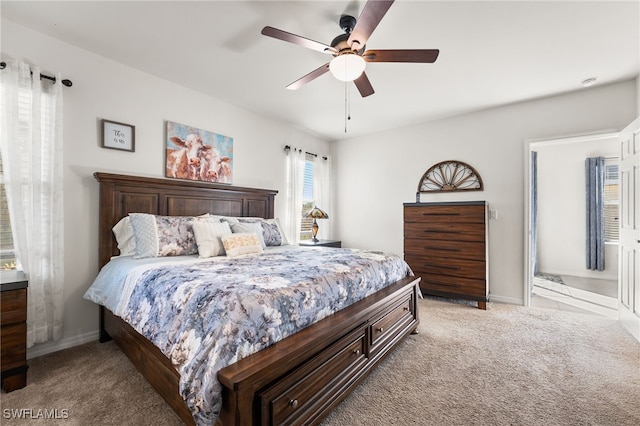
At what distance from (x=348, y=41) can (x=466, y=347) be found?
2662mm

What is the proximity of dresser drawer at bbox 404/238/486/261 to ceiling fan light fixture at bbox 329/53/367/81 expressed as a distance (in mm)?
2543

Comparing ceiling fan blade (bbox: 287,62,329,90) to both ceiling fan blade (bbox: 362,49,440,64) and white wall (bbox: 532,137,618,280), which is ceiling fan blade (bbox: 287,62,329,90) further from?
white wall (bbox: 532,137,618,280)

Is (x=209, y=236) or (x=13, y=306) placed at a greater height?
(x=209, y=236)

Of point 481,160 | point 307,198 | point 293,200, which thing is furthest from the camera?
point 307,198

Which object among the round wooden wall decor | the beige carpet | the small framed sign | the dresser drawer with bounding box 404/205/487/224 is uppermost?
the small framed sign

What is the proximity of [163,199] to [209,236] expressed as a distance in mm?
821

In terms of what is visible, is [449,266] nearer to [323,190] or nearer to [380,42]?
[323,190]

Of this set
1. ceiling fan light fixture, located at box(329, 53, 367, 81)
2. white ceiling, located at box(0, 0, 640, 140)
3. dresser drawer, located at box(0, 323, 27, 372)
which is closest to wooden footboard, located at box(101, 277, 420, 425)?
dresser drawer, located at box(0, 323, 27, 372)

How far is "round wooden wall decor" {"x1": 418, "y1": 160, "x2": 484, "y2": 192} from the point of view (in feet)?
13.3

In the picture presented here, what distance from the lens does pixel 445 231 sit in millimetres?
3701

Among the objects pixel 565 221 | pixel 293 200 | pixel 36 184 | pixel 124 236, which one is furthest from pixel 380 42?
pixel 565 221

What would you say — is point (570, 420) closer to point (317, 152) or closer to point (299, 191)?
point (299, 191)

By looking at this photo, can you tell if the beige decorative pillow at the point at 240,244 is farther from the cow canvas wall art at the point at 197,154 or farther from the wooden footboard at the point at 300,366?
the cow canvas wall art at the point at 197,154

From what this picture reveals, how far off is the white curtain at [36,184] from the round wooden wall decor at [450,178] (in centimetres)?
441
